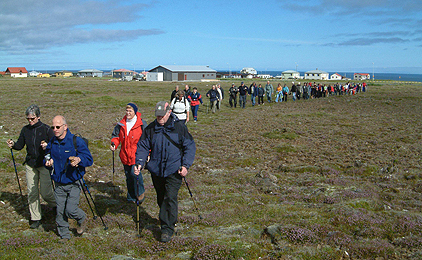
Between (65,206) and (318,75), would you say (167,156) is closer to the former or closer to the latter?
(65,206)

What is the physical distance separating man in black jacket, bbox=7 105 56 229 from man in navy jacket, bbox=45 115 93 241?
474 millimetres

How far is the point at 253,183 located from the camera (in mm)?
10531

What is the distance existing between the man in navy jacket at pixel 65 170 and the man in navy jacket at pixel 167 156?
1098 mm

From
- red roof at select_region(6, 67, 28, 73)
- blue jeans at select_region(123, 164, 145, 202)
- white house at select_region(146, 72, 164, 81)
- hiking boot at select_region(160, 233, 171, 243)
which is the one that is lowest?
hiking boot at select_region(160, 233, 171, 243)

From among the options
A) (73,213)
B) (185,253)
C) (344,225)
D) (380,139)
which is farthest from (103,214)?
(380,139)

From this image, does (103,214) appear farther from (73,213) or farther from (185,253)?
(185,253)

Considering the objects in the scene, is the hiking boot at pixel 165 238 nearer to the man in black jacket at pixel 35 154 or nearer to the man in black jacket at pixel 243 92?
the man in black jacket at pixel 35 154

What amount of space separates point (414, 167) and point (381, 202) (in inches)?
187

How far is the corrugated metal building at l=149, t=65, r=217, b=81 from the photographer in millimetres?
113812

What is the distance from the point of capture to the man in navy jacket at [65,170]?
643 centimetres

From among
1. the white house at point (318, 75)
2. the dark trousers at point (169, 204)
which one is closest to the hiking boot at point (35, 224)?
the dark trousers at point (169, 204)

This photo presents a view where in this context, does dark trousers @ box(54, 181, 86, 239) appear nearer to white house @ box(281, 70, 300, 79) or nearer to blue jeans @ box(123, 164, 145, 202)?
blue jeans @ box(123, 164, 145, 202)

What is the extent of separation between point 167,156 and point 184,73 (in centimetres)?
11015

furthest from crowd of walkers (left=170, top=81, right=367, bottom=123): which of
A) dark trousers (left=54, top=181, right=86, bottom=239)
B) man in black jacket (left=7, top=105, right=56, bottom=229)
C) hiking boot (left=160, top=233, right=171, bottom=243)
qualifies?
hiking boot (left=160, top=233, right=171, bottom=243)
